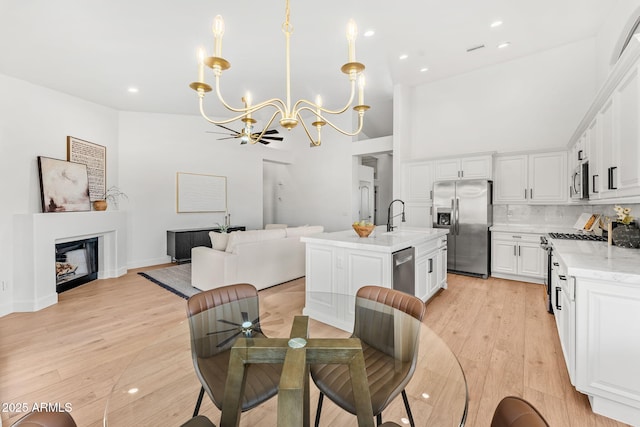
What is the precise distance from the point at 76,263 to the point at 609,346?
621cm

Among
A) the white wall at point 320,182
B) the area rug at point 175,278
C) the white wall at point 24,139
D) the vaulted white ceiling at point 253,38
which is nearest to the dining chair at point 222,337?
the area rug at point 175,278

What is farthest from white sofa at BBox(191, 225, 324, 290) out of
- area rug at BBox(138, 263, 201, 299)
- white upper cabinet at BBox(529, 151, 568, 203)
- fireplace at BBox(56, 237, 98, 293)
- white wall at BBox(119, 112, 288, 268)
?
white upper cabinet at BBox(529, 151, 568, 203)

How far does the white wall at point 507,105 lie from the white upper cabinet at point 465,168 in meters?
0.52

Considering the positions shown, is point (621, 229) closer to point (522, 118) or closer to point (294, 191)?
point (522, 118)

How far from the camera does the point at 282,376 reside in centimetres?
89

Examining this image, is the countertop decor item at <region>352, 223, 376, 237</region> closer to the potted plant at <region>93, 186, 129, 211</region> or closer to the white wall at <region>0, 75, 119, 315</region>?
the white wall at <region>0, 75, 119, 315</region>

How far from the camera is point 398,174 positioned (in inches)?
225

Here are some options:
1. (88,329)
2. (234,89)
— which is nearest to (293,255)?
(88,329)

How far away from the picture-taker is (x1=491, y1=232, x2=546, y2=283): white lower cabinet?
4.29 meters

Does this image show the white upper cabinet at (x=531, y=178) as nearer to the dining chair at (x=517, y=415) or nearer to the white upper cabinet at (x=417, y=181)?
the white upper cabinet at (x=417, y=181)

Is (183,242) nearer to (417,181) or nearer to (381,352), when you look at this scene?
(417,181)

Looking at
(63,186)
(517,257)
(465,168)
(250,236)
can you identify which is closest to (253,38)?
(250,236)

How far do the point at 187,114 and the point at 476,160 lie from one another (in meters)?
5.95

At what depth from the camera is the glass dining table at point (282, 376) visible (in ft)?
3.40
